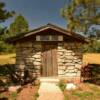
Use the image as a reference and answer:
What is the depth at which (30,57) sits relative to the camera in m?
19.2

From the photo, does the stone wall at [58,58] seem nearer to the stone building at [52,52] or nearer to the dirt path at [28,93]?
the stone building at [52,52]

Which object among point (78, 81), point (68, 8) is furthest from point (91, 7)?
point (78, 81)

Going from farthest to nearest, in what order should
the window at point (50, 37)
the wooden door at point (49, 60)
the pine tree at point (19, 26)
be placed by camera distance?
the pine tree at point (19, 26), the wooden door at point (49, 60), the window at point (50, 37)

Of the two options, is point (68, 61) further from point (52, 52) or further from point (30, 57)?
point (30, 57)

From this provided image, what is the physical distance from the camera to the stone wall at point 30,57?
1917 cm

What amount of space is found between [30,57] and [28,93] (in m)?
4.58

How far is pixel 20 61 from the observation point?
19.2 meters

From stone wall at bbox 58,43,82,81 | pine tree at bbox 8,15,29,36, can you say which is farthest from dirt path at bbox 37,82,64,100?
pine tree at bbox 8,15,29,36

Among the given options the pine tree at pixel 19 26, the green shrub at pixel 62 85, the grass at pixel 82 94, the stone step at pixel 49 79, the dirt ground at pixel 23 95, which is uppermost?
the pine tree at pixel 19 26

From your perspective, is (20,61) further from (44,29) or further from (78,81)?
(78,81)

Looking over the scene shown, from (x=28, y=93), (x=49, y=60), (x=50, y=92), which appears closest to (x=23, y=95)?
(x=28, y=93)

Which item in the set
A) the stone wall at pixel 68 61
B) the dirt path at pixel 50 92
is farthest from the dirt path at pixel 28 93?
the stone wall at pixel 68 61

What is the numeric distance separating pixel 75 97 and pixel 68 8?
7.86 meters

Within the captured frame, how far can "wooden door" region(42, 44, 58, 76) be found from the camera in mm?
19406
